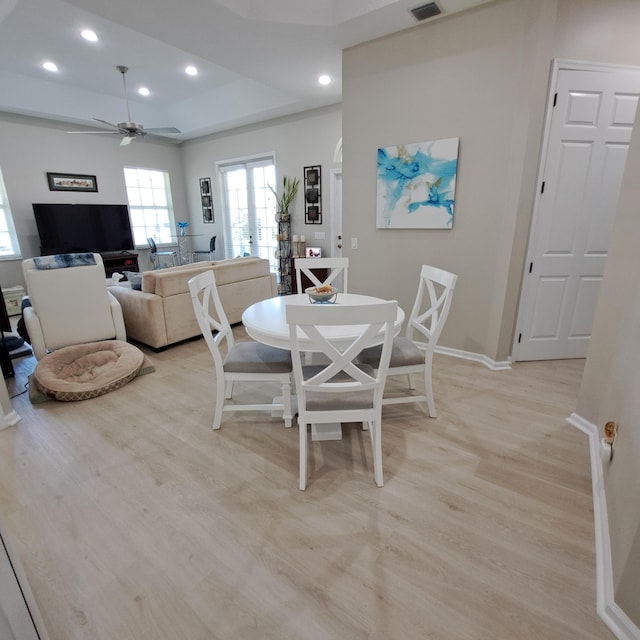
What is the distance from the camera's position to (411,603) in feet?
4.07

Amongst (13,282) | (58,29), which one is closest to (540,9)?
(58,29)

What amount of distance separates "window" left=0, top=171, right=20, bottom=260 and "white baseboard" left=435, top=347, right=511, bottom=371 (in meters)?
6.73

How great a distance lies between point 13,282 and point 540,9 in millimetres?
7466

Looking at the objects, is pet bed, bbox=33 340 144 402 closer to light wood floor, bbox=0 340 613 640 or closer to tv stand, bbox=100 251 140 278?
light wood floor, bbox=0 340 613 640

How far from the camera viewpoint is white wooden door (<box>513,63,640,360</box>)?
2613 mm

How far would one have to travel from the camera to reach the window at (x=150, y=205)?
23.3 feet

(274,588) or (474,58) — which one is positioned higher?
(474,58)

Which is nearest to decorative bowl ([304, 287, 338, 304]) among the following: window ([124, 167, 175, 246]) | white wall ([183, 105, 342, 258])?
white wall ([183, 105, 342, 258])

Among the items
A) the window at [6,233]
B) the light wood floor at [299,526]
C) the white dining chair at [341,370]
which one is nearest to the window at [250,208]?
the window at [6,233]

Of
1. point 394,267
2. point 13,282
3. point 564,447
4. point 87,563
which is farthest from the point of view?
point 13,282

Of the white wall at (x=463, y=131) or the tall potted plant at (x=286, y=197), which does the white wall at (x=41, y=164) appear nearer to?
the tall potted plant at (x=286, y=197)

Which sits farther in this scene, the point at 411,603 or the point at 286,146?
the point at 286,146

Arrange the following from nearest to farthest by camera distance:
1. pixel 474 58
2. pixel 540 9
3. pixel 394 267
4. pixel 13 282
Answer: pixel 540 9 → pixel 474 58 → pixel 394 267 → pixel 13 282

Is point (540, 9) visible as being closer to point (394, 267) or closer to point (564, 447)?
point (394, 267)
